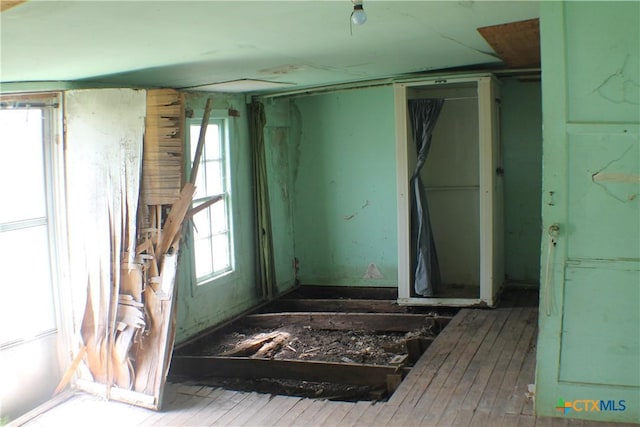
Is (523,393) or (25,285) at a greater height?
(25,285)

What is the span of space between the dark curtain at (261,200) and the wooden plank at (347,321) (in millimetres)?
566

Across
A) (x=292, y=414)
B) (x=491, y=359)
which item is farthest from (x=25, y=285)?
(x=491, y=359)

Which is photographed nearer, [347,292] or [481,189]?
[481,189]

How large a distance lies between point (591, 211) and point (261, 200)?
13.6ft

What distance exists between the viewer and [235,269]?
6.94m

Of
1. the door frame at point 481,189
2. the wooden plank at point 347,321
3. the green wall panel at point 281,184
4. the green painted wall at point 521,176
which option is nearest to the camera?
the door frame at point 481,189

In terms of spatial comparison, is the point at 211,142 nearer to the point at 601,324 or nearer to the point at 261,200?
the point at 261,200

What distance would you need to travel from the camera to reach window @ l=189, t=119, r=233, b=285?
21.0 feet

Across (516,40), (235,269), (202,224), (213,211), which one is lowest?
(235,269)

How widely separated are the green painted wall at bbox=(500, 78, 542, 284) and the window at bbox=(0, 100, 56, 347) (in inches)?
179

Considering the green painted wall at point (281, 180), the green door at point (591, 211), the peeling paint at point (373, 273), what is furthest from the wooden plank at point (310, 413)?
the peeling paint at point (373, 273)

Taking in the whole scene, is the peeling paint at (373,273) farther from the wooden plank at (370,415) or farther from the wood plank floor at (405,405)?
the wooden plank at (370,415)

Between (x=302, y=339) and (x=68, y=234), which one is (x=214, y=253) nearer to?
(x=302, y=339)

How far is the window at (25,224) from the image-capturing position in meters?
4.66
